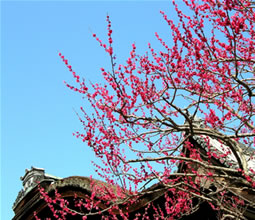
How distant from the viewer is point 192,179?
22.9ft

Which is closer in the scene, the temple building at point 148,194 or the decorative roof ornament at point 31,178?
the temple building at point 148,194

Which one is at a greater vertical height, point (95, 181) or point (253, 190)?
point (95, 181)

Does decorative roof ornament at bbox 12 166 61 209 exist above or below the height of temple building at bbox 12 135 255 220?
above

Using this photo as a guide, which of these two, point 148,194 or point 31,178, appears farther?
point 31,178

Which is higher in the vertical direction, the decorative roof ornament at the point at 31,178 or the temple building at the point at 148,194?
the decorative roof ornament at the point at 31,178

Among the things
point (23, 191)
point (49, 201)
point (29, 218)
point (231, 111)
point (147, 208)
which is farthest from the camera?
point (23, 191)

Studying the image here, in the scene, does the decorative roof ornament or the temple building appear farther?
the decorative roof ornament

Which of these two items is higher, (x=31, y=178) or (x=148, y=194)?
(x=31, y=178)

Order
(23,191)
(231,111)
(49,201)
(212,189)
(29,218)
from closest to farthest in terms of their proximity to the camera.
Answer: (212,189)
(231,111)
(49,201)
(29,218)
(23,191)

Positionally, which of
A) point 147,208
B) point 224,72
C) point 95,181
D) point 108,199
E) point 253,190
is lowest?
point 253,190

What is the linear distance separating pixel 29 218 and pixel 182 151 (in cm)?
489

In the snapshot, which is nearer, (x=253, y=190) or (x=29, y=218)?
(x=253, y=190)

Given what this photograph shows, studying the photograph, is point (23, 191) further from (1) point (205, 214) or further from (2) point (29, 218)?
(1) point (205, 214)

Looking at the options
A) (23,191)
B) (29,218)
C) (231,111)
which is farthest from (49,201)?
(231,111)
